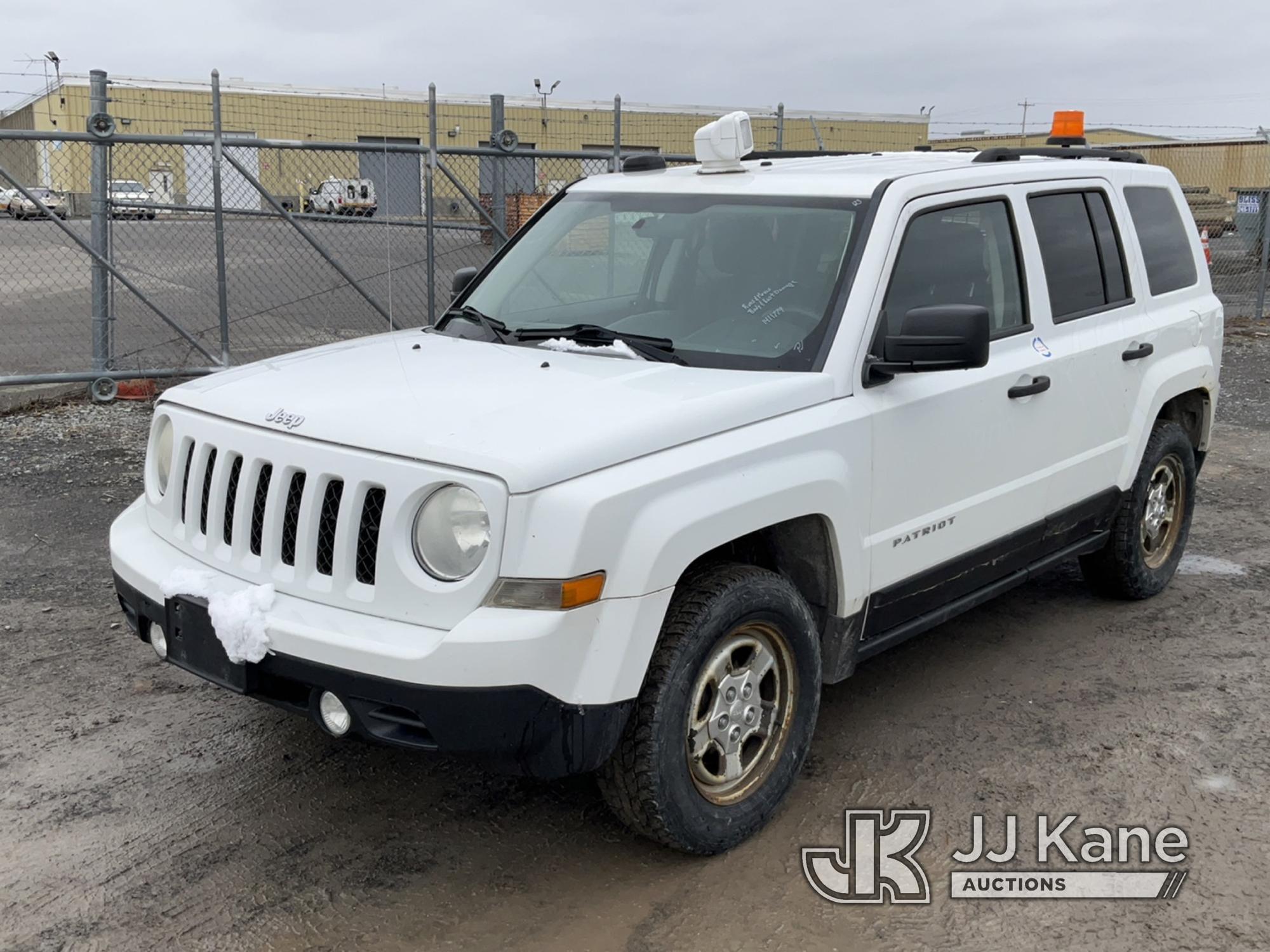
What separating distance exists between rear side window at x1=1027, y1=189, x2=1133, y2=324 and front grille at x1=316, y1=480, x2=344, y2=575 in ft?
9.27

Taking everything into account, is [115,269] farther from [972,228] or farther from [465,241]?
[972,228]

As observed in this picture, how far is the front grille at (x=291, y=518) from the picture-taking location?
3340 millimetres

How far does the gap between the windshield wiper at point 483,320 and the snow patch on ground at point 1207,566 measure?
11.9 ft

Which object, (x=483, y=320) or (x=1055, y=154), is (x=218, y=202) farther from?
(x=1055, y=154)

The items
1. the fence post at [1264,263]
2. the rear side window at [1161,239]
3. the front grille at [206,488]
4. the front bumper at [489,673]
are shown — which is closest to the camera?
the front bumper at [489,673]

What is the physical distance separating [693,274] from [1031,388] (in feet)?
4.16

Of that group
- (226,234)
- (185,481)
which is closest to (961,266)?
(185,481)

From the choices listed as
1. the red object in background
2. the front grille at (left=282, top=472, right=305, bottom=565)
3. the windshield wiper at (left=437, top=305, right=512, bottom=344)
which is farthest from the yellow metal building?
the front grille at (left=282, top=472, right=305, bottom=565)

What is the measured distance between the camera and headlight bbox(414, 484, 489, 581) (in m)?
3.07

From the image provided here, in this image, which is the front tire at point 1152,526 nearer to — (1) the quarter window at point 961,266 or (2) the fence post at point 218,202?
(1) the quarter window at point 961,266

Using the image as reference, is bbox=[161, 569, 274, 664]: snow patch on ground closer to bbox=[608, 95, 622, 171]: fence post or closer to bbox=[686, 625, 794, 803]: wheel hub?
bbox=[686, 625, 794, 803]: wheel hub

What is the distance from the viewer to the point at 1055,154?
212 inches

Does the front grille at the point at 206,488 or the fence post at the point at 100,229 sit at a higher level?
the fence post at the point at 100,229

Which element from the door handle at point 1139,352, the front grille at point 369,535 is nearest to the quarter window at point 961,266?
the door handle at point 1139,352
